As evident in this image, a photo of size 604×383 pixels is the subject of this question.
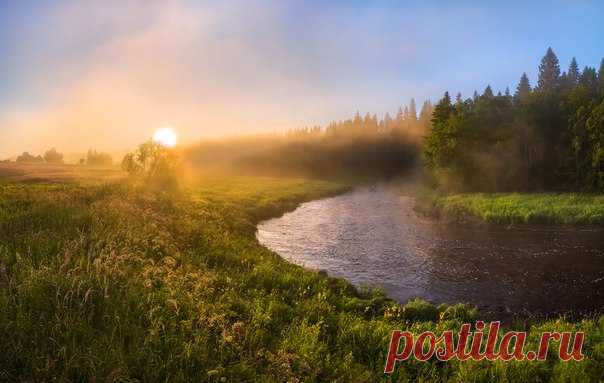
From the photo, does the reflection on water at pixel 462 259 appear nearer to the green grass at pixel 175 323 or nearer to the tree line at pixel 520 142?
the green grass at pixel 175 323

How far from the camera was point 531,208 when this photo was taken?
40.7 metres

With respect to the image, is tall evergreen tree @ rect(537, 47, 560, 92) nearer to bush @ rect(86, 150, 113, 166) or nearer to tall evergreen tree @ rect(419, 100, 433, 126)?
tall evergreen tree @ rect(419, 100, 433, 126)

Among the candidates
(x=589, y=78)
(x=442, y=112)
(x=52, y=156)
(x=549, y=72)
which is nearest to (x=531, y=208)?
(x=442, y=112)

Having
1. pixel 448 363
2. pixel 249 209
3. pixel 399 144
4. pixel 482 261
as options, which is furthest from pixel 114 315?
pixel 399 144

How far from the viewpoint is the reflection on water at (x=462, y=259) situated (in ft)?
57.8

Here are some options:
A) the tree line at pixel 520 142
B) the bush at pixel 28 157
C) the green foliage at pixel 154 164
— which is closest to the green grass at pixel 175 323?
the green foliage at pixel 154 164

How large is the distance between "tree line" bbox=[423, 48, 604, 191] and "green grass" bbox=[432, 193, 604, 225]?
339 inches

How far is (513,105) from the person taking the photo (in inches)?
2501

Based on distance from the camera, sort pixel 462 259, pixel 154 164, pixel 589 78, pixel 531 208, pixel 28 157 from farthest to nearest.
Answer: pixel 28 157
pixel 589 78
pixel 154 164
pixel 531 208
pixel 462 259

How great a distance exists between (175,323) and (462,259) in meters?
20.4

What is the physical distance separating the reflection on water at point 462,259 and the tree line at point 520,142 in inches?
952

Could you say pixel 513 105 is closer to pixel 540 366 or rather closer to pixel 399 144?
pixel 540 366

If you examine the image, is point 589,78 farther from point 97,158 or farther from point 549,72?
point 97,158

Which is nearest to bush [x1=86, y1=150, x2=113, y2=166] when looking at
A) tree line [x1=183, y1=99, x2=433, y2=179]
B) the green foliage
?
tree line [x1=183, y1=99, x2=433, y2=179]
